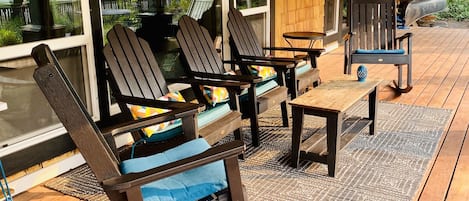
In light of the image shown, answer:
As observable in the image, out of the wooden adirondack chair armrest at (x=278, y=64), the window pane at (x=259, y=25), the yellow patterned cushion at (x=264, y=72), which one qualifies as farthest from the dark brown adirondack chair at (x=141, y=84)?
the window pane at (x=259, y=25)

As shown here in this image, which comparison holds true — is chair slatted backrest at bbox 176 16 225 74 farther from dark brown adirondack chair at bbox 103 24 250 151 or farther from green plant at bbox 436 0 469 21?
green plant at bbox 436 0 469 21

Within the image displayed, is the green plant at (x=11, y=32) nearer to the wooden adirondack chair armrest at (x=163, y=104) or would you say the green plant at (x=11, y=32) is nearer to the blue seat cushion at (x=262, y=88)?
the wooden adirondack chair armrest at (x=163, y=104)

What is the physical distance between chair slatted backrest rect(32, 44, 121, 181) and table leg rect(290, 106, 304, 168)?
4.75ft

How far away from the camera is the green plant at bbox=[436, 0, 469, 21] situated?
1249 centimetres

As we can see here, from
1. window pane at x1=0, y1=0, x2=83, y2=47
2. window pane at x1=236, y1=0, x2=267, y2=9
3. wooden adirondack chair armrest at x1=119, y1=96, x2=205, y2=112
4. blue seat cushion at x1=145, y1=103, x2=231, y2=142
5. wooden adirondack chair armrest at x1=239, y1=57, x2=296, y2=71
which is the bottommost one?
blue seat cushion at x1=145, y1=103, x2=231, y2=142

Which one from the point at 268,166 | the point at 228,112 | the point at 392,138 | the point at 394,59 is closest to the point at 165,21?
the point at 228,112

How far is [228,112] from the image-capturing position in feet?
10.0

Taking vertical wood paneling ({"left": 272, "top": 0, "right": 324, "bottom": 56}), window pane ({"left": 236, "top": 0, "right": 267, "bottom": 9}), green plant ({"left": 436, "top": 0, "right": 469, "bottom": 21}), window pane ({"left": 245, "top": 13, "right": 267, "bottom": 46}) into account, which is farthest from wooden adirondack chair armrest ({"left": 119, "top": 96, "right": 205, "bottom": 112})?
green plant ({"left": 436, "top": 0, "right": 469, "bottom": 21})

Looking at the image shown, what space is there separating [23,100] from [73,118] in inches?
53.9

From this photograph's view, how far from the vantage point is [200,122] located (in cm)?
285

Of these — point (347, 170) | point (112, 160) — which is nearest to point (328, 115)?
point (347, 170)

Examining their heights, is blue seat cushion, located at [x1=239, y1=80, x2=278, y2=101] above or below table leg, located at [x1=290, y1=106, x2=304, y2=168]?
above

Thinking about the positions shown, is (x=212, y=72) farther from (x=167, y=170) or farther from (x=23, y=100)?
(x=167, y=170)

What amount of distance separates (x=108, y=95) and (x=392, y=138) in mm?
2141
